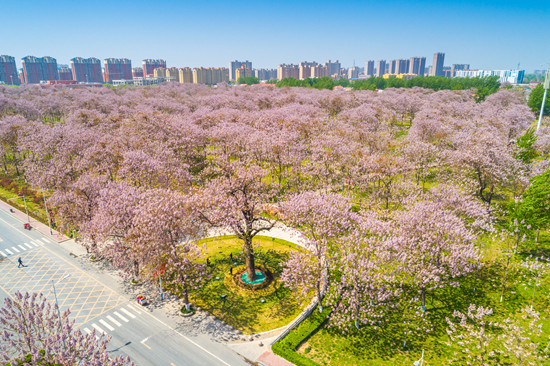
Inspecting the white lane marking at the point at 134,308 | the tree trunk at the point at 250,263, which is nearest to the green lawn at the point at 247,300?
the tree trunk at the point at 250,263

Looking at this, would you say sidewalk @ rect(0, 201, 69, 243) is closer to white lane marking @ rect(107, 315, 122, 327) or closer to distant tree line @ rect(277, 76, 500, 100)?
white lane marking @ rect(107, 315, 122, 327)

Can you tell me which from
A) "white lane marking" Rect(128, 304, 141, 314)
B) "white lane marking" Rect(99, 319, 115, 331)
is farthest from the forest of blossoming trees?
"white lane marking" Rect(99, 319, 115, 331)

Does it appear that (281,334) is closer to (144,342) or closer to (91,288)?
(144,342)

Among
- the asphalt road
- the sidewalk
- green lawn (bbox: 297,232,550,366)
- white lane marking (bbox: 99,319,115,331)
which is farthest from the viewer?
the sidewalk

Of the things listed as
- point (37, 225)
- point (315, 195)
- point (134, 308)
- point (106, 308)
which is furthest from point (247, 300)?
point (37, 225)

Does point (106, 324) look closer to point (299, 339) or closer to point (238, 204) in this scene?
point (238, 204)

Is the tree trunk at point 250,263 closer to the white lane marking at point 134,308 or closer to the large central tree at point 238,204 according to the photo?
the large central tree at point 238,204
